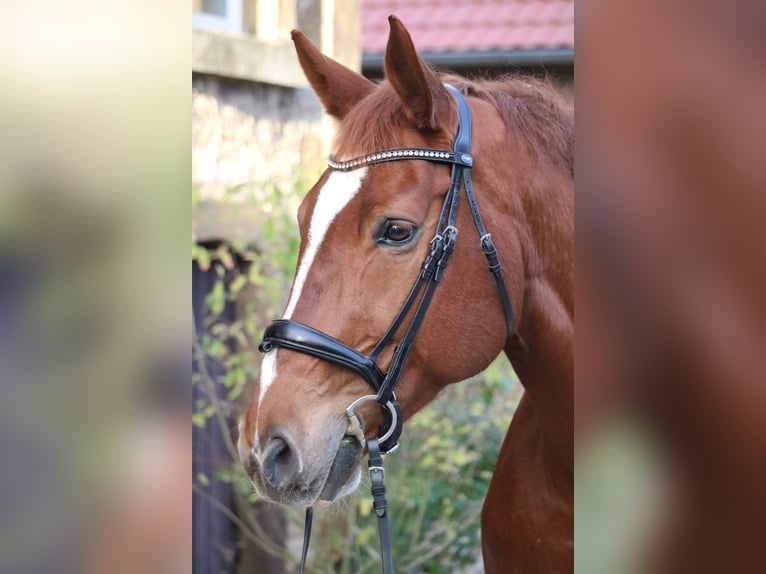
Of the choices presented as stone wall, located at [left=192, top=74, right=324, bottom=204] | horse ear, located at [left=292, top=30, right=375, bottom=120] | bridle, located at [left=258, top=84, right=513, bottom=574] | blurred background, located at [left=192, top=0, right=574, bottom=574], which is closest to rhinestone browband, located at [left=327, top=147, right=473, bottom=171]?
bridle, located at [left=258, top=84, right=513, bottom=574]

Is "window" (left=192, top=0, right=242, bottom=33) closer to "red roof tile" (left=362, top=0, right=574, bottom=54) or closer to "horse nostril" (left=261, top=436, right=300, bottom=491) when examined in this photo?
"red roof tile" (left=362, top=0, right=574, bottom=54)

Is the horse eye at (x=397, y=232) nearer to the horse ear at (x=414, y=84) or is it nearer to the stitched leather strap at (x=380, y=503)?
the horse ear at (x=414, y=84)

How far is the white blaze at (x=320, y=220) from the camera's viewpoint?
65.8 inches

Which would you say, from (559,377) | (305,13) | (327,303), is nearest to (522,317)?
(559,377)

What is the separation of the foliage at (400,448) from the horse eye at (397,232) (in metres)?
2.11

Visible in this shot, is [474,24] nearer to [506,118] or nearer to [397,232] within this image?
[506,118]

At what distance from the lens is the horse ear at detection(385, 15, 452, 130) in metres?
1.65

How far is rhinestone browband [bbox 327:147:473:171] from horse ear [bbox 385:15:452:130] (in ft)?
0.22

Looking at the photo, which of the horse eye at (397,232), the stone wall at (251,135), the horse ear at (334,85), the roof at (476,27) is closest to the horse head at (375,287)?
the horse eye at (397,232)

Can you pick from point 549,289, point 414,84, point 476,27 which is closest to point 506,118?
point 414,84
